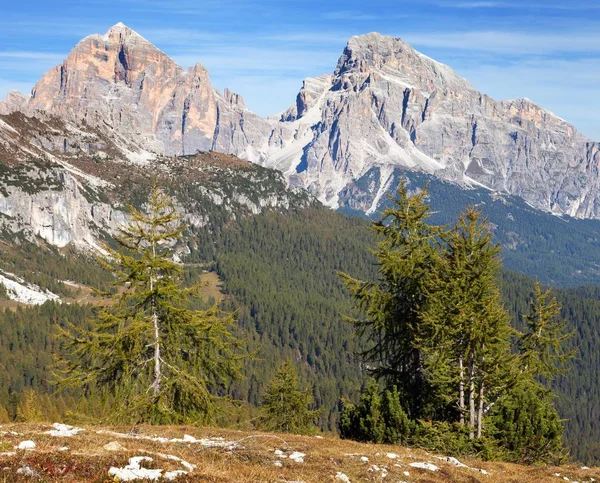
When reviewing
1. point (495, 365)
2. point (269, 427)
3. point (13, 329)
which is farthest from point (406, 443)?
point (13, 329)

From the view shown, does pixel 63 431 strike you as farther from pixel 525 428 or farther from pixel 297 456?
pixel 525 428

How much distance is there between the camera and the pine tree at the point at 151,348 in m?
28.4

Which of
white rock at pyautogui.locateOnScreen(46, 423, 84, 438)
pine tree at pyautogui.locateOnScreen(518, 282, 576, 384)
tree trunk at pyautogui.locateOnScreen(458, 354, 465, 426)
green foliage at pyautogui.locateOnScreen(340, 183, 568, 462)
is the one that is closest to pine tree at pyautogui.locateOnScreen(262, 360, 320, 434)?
pine tree at pyautogui.locateOnScreen(518, 282, 576, 384)

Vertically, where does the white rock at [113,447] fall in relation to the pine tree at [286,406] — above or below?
above

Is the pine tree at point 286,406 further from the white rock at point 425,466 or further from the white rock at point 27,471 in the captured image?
the white rock at point 27,471

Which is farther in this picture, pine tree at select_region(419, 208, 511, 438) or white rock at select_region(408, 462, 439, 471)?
pine tree at select_region(419, 208, 511, 438)

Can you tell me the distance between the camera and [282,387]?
213 feet

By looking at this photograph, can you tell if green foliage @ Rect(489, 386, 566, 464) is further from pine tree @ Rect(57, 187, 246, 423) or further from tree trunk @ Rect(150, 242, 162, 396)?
tree trunk @ Rect(150, 242, 162, 396)

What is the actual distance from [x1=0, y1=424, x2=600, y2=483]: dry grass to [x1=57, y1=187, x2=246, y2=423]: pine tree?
9.57 ft

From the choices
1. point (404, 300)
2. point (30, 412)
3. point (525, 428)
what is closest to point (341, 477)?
point (404, 300)

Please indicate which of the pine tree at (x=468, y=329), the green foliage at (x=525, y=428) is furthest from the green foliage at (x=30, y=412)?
the green foliage at (x=525, y=428)

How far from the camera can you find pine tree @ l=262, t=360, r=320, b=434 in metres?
63.2

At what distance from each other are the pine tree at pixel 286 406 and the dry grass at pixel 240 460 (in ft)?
119

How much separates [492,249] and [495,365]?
557cm
